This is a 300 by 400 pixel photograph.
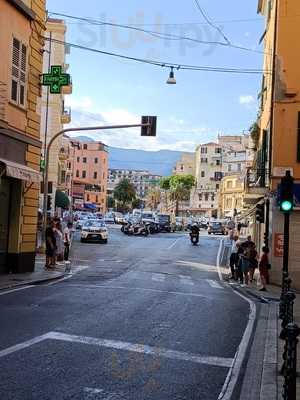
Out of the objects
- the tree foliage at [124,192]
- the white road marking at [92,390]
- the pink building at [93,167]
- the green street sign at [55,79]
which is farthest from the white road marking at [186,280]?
the tree foliage at [124,192]

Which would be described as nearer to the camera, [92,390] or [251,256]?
[92,390]

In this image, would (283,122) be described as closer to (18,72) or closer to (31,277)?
(18,72)

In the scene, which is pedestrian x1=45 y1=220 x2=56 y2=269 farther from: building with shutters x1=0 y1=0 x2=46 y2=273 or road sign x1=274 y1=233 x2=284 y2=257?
road sign x1=274 y1=233 x2=284 y2=257

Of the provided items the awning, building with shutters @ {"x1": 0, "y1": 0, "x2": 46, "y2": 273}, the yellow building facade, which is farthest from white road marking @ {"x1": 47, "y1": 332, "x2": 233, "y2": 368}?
the yellow building facade

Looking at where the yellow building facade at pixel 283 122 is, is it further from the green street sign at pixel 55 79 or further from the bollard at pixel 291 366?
the bollard at pixel 291 366

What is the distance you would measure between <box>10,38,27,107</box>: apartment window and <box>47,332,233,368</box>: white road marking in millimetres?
11726

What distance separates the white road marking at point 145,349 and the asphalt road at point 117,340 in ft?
0.05

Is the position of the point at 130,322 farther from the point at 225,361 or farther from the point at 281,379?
the point at 281,379

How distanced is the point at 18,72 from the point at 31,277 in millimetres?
6462

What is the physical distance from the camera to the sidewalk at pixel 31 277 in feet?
57.7

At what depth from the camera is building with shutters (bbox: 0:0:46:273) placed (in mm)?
19141

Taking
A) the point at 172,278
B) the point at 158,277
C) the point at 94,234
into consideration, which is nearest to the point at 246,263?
the point at 172,278

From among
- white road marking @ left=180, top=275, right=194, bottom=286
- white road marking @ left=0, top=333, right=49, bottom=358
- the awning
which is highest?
the awning

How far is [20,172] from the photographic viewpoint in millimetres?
18750
